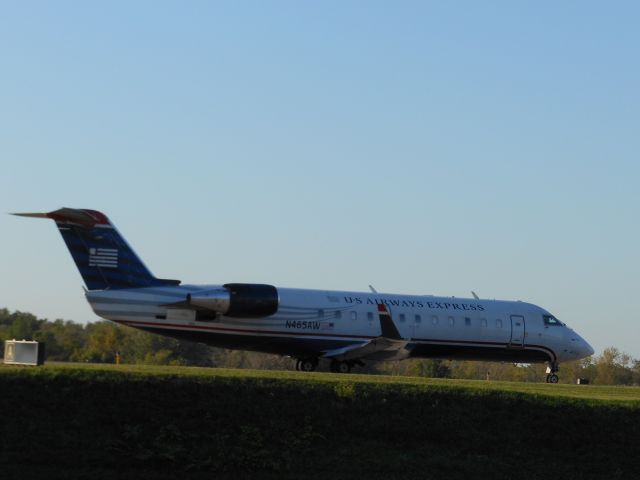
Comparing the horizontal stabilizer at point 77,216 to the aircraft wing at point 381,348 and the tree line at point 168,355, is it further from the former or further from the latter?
the tree line at point 168,355

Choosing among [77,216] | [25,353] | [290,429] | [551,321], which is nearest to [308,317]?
[77,216]

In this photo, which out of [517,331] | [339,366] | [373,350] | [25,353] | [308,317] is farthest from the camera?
[517,331]

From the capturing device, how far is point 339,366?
37875 mm

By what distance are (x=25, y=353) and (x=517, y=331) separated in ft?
64.8

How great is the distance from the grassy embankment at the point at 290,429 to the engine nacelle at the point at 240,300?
11.3 metres

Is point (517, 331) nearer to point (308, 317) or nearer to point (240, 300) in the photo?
point (308, 317)

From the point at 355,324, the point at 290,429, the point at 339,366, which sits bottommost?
the point at 290,429

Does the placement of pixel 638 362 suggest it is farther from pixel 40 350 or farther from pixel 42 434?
pixel 42 434

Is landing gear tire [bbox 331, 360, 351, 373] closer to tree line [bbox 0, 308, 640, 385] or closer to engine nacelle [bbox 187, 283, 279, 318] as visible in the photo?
engine nacelle [bbox 187, 283, 279, 318]

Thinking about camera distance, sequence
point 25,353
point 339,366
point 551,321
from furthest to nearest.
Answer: point 551,321 → point 339,366 → point 25,353

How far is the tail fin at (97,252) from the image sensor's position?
114 ft

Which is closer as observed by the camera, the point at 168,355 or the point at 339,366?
the point at 339,366

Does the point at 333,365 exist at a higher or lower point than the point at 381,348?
lower

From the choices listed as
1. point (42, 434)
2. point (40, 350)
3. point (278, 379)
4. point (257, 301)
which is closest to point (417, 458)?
point (278, 379)
